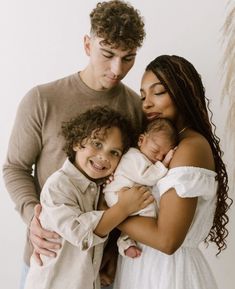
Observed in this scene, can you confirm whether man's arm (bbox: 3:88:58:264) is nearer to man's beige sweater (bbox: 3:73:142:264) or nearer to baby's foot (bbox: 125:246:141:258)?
man's beige sweater (bbox: 3:73:142:264)

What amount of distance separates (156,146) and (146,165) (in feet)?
0.23

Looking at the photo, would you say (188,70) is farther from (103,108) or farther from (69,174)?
(69,174)

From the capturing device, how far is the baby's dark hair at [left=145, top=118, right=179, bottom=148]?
4.78 ft

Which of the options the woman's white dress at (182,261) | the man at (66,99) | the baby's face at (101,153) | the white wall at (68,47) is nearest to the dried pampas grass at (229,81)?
the white wall at (68,47)

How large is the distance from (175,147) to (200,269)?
40cm

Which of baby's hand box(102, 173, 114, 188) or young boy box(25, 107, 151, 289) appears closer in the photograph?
young boy box(25, 107, 151, 289)

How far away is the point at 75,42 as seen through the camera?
92.1 inches

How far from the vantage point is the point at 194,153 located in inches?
54.4

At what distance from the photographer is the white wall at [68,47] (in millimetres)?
2232

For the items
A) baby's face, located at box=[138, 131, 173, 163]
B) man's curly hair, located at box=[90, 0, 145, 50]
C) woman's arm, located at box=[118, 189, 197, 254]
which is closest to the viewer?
woman's arm, located at box=[118, 189, 197, 254]

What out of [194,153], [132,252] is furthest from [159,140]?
[132,252]

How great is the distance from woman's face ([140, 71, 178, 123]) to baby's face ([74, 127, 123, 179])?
0.55 feet

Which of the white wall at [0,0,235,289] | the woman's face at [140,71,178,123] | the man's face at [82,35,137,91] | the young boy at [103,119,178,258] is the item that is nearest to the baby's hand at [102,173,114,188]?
the young boy at [103,119,178,258]

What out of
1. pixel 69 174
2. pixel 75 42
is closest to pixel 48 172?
pixel 69 174
